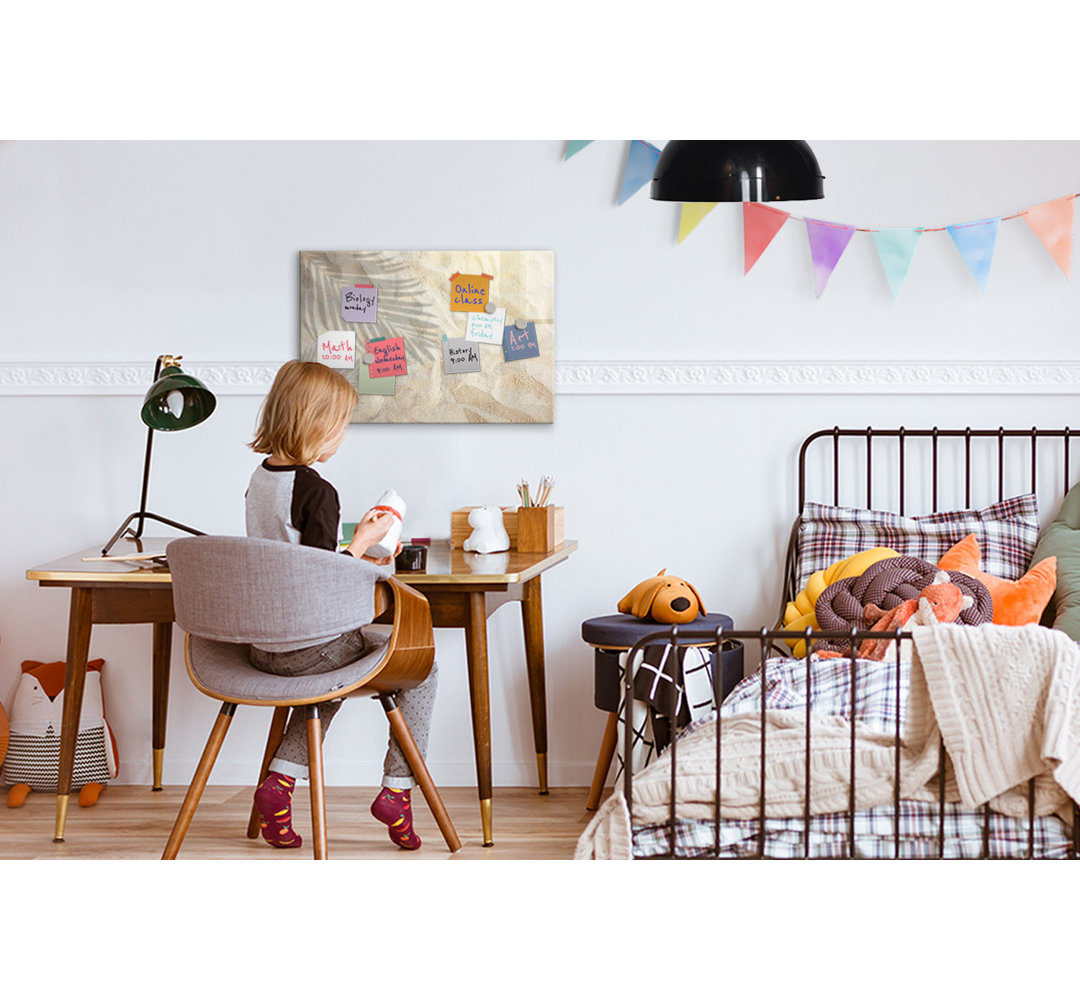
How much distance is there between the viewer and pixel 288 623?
231 cm

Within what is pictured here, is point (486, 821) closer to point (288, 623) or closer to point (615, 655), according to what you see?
point (615, 655)

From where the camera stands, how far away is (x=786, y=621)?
302 centimetres

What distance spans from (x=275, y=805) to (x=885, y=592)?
4.86ft

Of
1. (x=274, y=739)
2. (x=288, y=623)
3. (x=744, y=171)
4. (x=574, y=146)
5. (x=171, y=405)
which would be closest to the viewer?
(x=744, y=171)

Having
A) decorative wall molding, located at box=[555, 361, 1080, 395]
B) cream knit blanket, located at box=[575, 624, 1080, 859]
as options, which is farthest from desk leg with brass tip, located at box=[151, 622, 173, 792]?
cream knit blanket, located at box=[575, 624, 1080, 859]

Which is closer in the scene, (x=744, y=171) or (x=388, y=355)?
(x=744, y=171)

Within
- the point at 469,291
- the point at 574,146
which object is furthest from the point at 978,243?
the point at 469,291

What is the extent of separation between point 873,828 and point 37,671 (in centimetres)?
234

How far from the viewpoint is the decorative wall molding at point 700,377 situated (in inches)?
130

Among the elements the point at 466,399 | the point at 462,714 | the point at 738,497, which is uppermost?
the point at 466,399

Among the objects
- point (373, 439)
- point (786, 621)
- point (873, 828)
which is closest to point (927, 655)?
point (873, 828)

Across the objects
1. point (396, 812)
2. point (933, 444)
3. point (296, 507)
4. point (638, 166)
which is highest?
point (638, 166)
